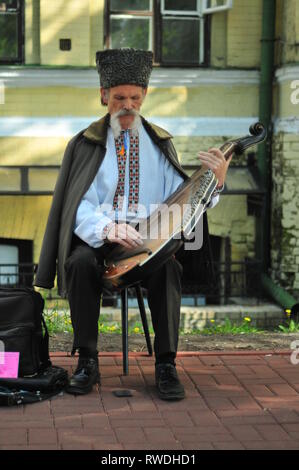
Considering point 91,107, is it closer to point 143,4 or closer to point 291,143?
point 143,4

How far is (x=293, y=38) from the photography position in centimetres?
1012

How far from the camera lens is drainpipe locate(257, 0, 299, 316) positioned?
10445 mm

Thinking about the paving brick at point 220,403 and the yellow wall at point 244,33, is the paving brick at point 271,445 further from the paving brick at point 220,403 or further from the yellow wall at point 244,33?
the yellow wall at point 244,33

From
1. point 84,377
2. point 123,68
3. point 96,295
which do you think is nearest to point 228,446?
point 84,377

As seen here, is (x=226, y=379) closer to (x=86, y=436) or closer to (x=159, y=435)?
(x=159, y=435)

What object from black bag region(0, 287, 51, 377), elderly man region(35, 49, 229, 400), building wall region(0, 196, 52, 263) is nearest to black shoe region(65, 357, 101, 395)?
elderly man region(35, 49, 229, 400)

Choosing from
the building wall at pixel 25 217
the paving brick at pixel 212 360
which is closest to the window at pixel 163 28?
the building wall at pixel 25 217

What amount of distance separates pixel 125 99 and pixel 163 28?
5.61 meters

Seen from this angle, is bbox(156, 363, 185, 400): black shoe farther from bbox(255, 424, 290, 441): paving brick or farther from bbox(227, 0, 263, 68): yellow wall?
bbox(227, 0, 263, 68): yellow wall

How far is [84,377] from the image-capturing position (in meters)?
5.18

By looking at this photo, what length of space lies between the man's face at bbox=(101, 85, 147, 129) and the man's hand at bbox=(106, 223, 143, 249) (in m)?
0.68

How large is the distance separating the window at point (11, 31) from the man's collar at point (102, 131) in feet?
17.2

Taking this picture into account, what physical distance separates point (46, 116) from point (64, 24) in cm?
99

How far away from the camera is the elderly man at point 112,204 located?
16.9 feet
